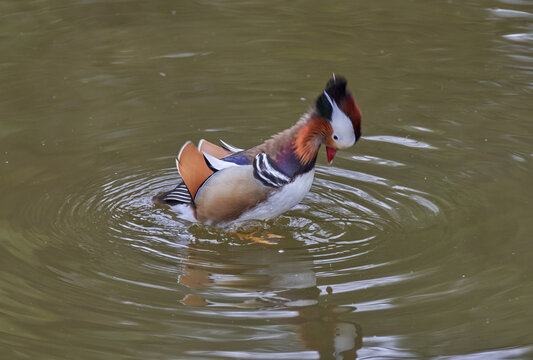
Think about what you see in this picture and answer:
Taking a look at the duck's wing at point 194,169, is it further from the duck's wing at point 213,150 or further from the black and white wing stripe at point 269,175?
the black and white wing stripe at point 269,175

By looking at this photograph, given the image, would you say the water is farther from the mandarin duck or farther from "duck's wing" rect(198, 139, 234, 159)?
"duck's wing" rect(198, 139, 234, 159)

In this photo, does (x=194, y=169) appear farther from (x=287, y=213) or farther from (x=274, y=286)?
(x=274, y=286)

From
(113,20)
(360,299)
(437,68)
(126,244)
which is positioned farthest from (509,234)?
(113,20)

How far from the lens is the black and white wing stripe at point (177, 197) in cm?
653

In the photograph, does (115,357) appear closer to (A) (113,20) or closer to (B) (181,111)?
(B) (181,111)

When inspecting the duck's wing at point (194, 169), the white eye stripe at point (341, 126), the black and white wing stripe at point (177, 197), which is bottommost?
the black and white wing stripe at point (177, 197)

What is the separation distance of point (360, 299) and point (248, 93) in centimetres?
397

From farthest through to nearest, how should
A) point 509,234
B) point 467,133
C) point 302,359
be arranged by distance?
1. point 467,133
2. point 509,234
3. point 302,359

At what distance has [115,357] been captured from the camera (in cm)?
488

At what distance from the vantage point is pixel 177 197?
259 inches

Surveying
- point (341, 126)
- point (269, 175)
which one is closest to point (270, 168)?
point (269, 175)

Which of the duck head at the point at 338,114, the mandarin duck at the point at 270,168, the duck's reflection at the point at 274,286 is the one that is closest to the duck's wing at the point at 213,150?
the mandarin duck at the point at 270,168

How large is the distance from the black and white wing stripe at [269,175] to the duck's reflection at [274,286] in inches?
19.4

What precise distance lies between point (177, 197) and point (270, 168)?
0.89 m
